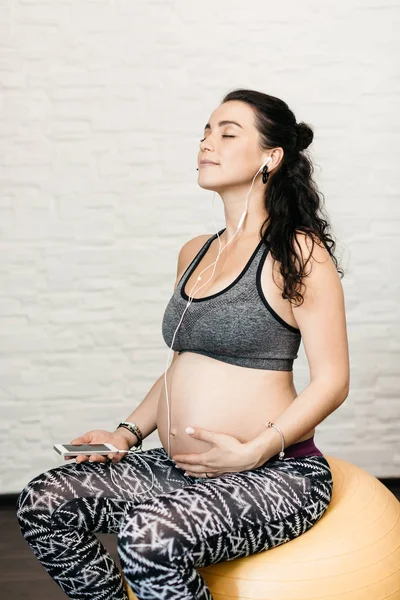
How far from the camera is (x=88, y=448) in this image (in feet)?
6.67

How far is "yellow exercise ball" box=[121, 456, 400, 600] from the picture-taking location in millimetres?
1760

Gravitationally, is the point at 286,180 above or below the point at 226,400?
above

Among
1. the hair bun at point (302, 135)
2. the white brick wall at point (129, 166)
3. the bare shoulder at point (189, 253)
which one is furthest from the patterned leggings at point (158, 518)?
the white brick wall at point (129, 166)

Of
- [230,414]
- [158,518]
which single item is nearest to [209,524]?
[158,518]

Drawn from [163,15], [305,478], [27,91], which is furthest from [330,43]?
[305,478]

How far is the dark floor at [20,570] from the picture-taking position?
2721 millimetres

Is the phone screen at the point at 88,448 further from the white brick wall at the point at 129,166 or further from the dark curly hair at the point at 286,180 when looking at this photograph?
the white brick wall at the point at 129,166

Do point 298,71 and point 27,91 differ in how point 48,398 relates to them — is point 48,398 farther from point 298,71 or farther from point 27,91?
point 298,71

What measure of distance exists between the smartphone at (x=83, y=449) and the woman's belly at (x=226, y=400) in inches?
6.3

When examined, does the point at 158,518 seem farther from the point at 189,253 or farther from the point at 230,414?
the point at 189,253

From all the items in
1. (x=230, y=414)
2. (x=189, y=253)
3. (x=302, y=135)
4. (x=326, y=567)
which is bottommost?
(x=326, y=567)

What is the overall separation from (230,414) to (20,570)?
1366 millimetres

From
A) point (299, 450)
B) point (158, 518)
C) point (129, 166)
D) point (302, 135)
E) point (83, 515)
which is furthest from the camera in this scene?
point (129, 166)

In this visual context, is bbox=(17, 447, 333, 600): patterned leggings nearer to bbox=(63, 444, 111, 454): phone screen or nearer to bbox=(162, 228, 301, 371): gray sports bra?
bbox=(63, 444, 111, 454): phone screen
